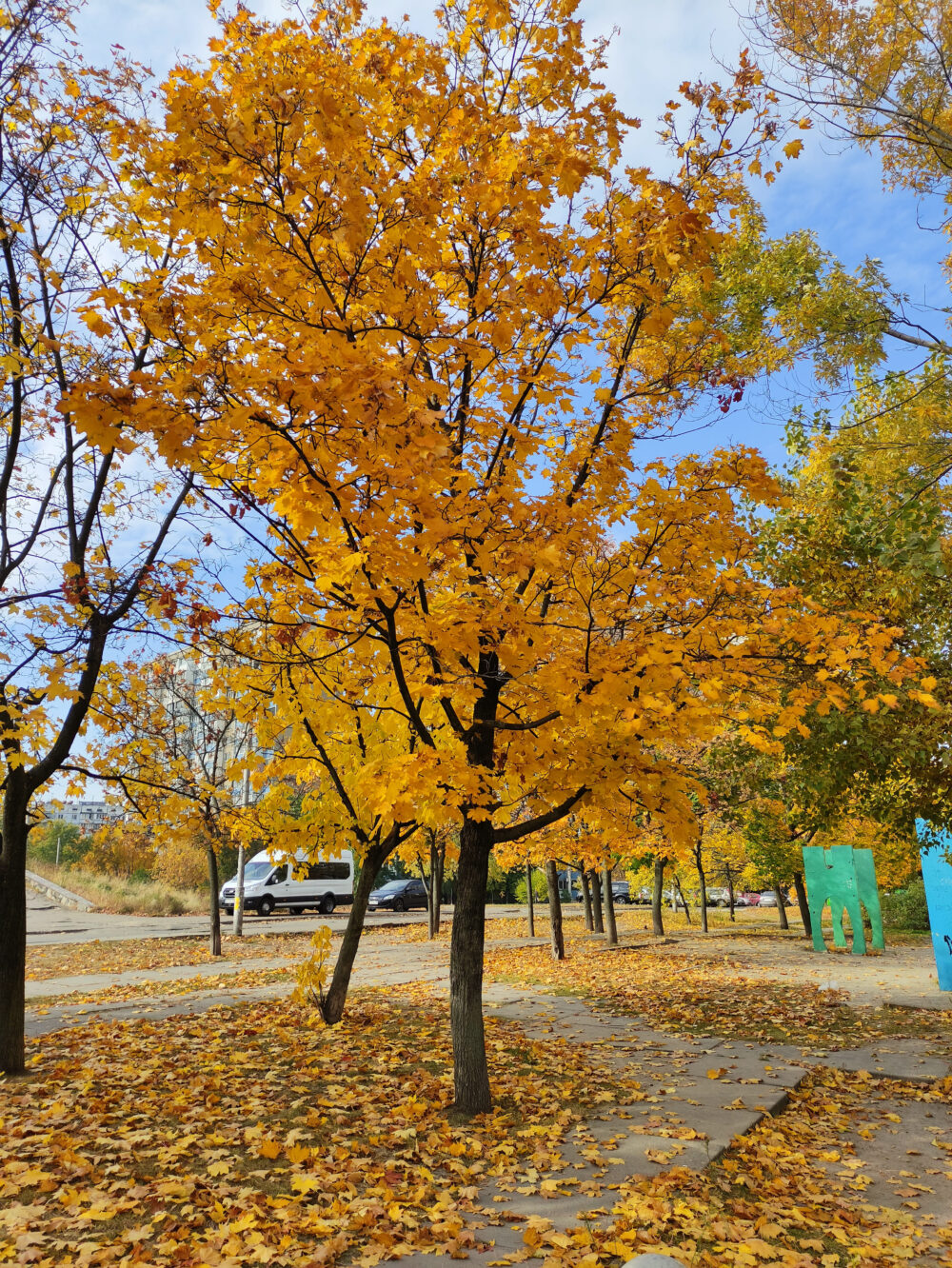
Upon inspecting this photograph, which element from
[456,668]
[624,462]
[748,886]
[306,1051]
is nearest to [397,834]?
[306,1051]

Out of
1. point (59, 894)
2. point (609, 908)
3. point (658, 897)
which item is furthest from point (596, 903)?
point (59, 894)

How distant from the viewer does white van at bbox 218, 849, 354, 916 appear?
26.1 m

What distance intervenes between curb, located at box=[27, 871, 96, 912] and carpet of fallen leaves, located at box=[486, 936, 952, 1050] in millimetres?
18441

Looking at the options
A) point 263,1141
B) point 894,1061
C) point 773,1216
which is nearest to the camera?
point 773,1216

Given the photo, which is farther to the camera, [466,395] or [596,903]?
[596,903]

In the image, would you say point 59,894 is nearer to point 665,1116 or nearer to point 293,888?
point 293,888

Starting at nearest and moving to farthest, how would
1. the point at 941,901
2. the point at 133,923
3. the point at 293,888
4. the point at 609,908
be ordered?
the point at 941,901 < the point at 609,908 < the point at 133,923 < the point at 293,888

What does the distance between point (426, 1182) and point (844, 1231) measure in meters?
1.95

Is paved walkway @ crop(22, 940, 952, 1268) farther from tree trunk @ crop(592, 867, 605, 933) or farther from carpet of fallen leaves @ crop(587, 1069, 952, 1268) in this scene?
tree trunk @ crop(592, 867, 605, 933)

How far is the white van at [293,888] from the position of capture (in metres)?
26.1

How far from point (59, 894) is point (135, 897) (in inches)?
188

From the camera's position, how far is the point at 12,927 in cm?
568

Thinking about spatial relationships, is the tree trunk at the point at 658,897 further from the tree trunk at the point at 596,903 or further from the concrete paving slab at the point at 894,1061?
the concrete paving slab at the point at 894,1061

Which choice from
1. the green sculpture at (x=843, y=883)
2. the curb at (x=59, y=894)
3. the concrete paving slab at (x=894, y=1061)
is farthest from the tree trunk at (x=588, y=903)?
the curb at (x=59, y=894)
